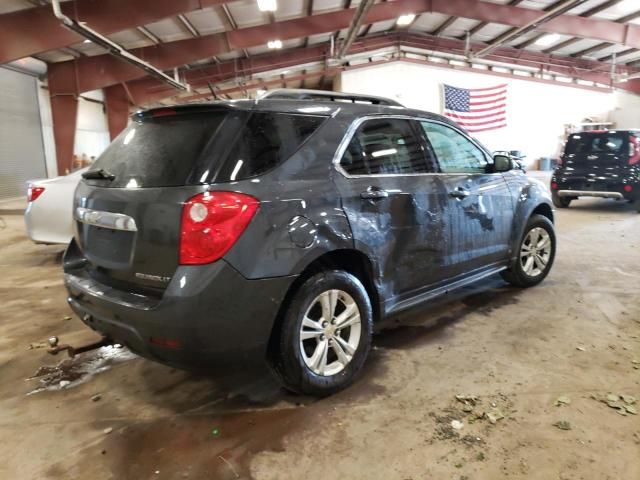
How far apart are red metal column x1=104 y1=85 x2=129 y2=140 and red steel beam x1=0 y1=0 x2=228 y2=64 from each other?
7545mm

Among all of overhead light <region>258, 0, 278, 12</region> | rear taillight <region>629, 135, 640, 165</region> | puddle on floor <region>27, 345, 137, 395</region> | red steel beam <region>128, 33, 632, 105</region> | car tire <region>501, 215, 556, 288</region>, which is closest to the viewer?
puddle on floor <region>27, 345, 137, 395</region>

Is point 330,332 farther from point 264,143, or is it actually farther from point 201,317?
point 264,143

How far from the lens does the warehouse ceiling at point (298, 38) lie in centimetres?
912

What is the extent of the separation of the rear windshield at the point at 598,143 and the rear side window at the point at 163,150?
355 inches

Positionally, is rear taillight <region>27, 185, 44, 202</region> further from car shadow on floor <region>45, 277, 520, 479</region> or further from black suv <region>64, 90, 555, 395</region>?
car shadow on floor <region>45, 277, 520, 479</region>

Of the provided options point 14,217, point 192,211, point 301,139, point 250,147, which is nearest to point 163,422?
point 192,211

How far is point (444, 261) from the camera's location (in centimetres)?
319

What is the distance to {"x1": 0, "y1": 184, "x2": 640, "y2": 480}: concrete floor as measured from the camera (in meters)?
1.99

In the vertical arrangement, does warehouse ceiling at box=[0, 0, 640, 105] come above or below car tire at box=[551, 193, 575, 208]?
above

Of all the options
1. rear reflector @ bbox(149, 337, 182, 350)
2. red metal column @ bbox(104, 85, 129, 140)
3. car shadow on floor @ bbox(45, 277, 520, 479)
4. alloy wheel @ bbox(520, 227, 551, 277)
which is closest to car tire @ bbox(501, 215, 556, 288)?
alloy wheel @ bbox(520, 227, 551, 277)

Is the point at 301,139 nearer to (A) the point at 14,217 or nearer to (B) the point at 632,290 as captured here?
(B) the point at 632,290

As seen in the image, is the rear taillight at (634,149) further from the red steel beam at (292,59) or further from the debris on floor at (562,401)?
the red steel beam at (292,59)

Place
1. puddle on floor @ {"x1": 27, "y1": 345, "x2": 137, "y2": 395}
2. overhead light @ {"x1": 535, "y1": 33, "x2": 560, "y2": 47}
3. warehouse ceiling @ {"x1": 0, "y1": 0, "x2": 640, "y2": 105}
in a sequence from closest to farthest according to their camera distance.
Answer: puddle on floor @ {"x1": 27, "y1": 345, "x2": 137, "y2": 395} < warehouse ceiling @ {"x1": 0, "y1": 0, "x2": 640, "y2": 105} < overhead light @ {"x1": 535, "y1": 33, "x2": 560, "y2": 47}

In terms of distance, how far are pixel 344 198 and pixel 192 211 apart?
85 cm
